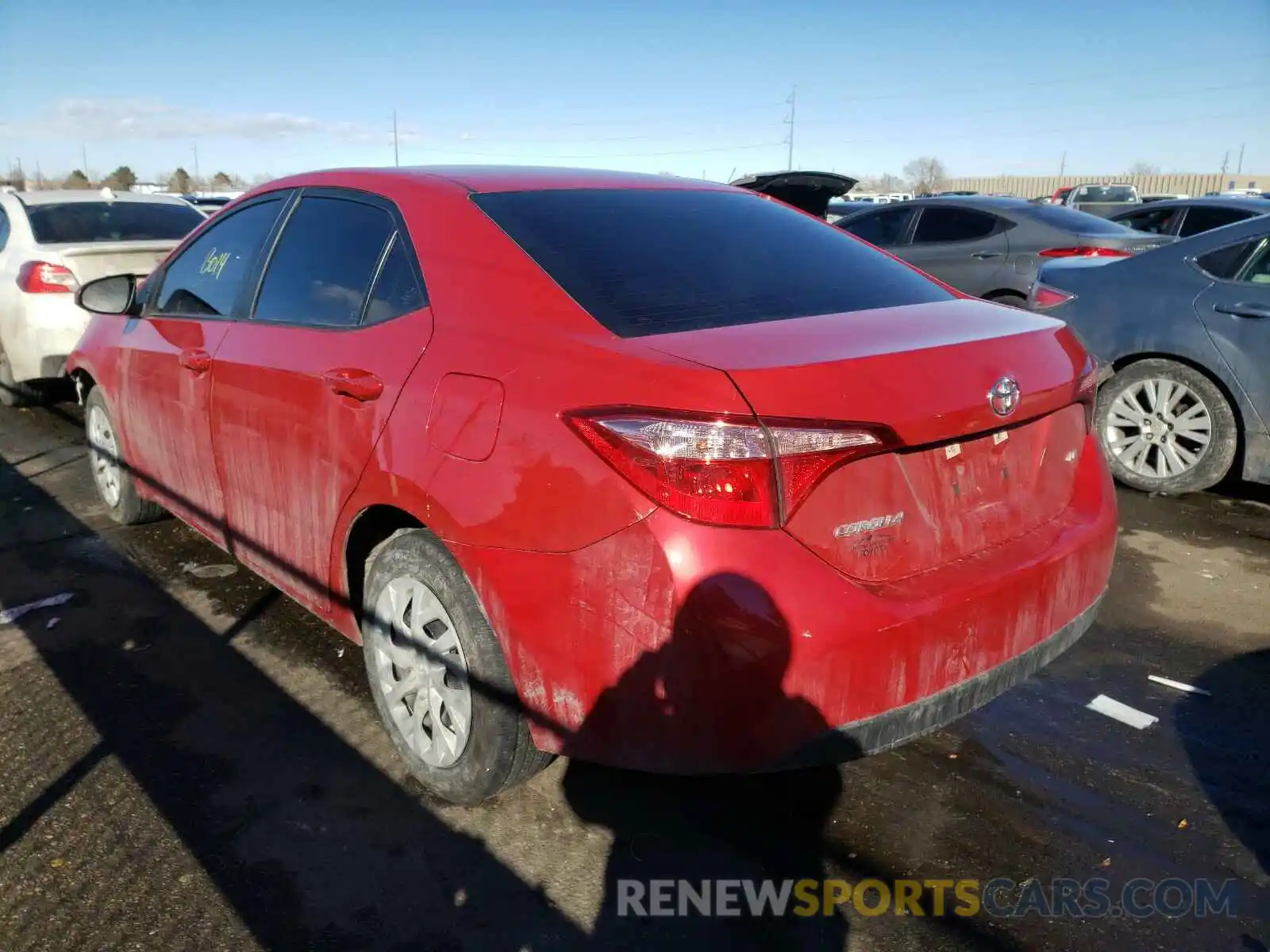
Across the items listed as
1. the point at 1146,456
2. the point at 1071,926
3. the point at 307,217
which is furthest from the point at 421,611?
the point at 1146,456

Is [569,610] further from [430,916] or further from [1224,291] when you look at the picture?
[1224,291]

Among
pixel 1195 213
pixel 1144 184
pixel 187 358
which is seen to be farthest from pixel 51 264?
pixel 1144 184

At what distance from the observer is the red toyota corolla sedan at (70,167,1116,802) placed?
2055mm

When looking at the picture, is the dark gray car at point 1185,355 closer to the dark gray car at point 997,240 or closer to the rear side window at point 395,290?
the dark gray car at point 997,240

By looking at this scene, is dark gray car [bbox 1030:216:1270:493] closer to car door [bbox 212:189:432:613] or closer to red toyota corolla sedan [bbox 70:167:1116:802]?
red toyota corolla sedan [bbox 70:167:1116:802]

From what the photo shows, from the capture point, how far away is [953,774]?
2.90 metres

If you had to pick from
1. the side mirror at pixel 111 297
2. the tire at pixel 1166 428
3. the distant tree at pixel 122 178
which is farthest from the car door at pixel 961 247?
the distant tree at pixel 122 178

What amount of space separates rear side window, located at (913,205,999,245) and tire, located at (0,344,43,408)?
7.85 meters

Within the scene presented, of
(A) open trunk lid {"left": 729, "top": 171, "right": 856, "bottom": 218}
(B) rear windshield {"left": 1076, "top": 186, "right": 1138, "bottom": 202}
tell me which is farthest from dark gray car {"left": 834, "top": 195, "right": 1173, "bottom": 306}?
(B) rear windshield {"left": 1076, "top": 186, "right": 1138, "bottom": 202}

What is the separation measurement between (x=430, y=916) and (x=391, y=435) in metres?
1.21

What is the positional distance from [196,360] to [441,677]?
5.93 feet

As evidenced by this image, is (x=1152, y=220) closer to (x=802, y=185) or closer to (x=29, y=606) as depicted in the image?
(x=802, y=185)

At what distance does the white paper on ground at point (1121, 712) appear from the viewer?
10.4ft

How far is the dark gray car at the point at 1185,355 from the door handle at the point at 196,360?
3.81 metres
